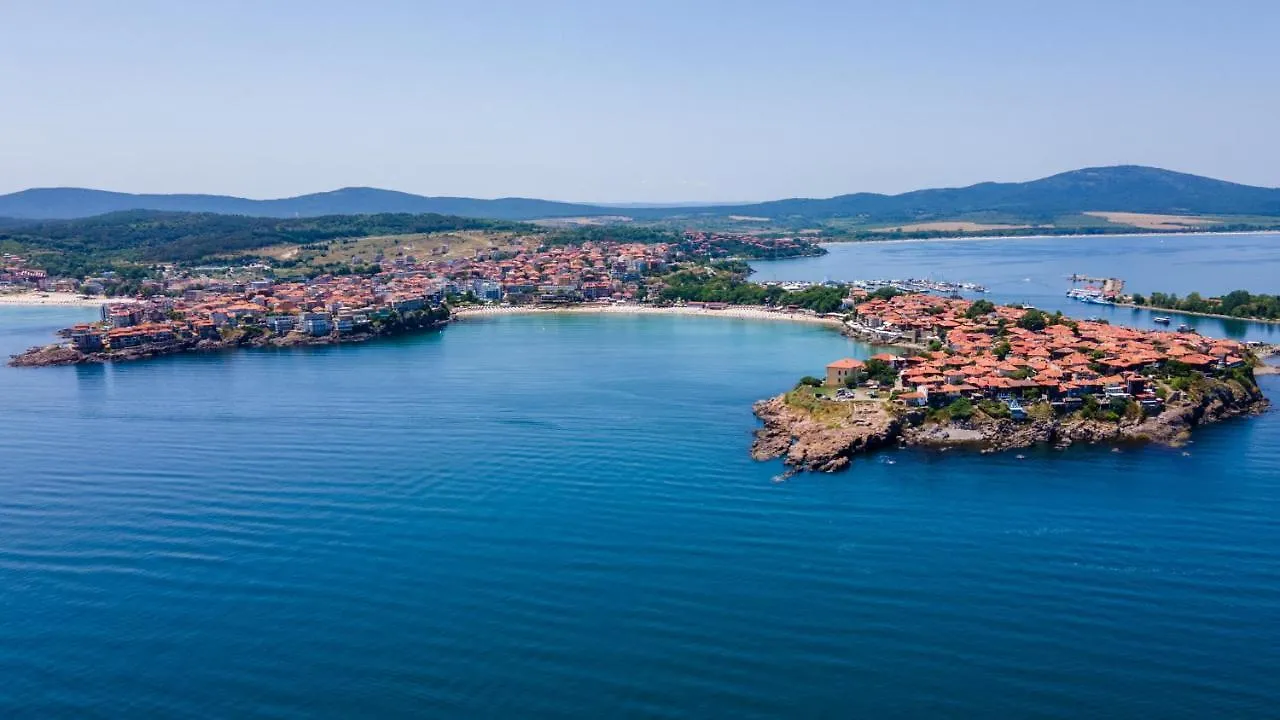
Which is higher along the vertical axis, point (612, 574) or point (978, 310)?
point (978, 310)

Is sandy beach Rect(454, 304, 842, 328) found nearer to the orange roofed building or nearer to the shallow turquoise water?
the orange roofed building

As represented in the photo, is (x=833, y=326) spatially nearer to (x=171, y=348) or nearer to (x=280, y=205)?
(x=171, y=348)

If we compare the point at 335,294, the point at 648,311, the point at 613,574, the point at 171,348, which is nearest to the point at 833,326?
the point at 648,311

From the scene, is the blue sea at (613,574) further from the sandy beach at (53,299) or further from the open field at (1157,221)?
the open field at (1157,221)

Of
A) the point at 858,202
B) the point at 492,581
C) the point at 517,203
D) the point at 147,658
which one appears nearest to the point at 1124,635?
the point at 492,581

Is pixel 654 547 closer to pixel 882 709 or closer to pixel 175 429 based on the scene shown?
pixel 882 709
